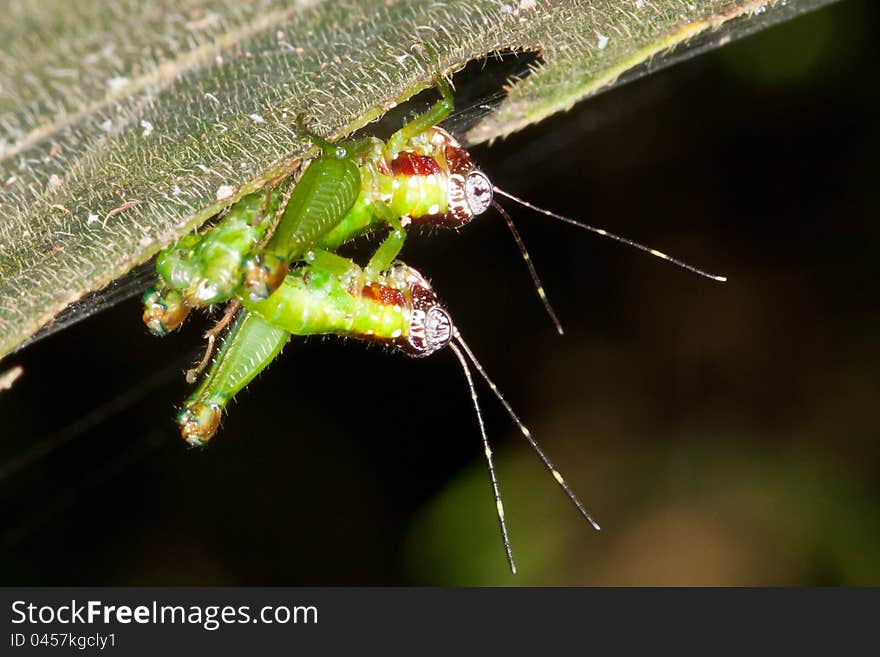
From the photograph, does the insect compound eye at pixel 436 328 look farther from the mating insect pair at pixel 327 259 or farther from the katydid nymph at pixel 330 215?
the katydid nymph at pixel 330 215

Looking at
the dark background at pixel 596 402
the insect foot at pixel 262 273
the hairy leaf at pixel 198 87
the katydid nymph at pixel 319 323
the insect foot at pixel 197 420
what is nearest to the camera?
the hairy leaf at pixel 198 87

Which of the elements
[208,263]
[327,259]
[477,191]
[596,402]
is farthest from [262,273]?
[596,402]

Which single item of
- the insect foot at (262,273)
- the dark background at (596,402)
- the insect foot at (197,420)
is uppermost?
the insect foot at (262,273)

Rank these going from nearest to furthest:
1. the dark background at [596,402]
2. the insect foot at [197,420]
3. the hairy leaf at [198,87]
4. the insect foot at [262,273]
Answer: the hairy leaf at [198,87] → the insect foot at [262,273] → the insect foot at [197,420] → the dark background at [596,402]

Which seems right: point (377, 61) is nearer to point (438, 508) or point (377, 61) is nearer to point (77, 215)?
point (77, 215)

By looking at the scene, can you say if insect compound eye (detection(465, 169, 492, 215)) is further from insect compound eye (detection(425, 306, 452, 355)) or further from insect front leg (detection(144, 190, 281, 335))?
insect front leg (detection(144, 190, 281, 335))

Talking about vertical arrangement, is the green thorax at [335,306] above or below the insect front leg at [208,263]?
below

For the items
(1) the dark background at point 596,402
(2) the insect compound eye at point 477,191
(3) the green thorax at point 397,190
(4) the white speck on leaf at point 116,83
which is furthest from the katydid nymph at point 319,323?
(1) the dark background at point 596,402
